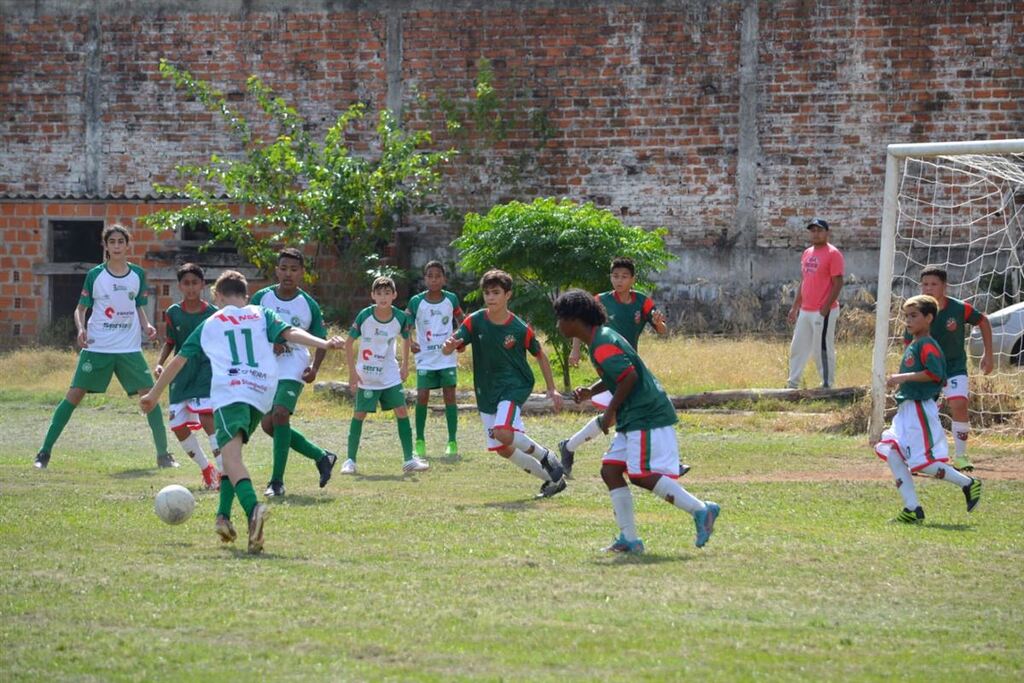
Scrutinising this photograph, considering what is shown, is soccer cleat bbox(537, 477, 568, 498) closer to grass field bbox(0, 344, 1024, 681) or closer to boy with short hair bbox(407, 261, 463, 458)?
grass field bbox(0, 344, 1024, 681)

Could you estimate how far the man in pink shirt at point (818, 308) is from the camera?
54.9ft

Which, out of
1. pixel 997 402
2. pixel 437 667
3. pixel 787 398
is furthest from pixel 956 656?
pixel 787 398

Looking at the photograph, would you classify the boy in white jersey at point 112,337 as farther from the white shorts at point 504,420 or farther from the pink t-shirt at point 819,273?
the pink t-shirt at point 819,273

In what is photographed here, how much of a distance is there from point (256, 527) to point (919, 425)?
4.58m

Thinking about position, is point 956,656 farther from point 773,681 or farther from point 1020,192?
point 1020,192

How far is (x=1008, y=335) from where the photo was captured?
1695cm

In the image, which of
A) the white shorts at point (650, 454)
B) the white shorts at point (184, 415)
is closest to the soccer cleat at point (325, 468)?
the white shorts at point (184, 415)

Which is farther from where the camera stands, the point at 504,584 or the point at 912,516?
the point at 912,516

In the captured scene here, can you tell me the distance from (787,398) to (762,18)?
7.89 metres

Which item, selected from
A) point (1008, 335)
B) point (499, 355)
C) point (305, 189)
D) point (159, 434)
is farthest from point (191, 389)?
point (305, 189)

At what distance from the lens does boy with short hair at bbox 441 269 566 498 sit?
1106 cm

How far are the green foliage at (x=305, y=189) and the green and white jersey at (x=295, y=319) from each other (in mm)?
10118

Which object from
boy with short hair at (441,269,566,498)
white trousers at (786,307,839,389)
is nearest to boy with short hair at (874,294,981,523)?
boy with short hair at (441,269,566,498)

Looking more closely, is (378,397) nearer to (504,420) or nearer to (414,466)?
(414,466)
